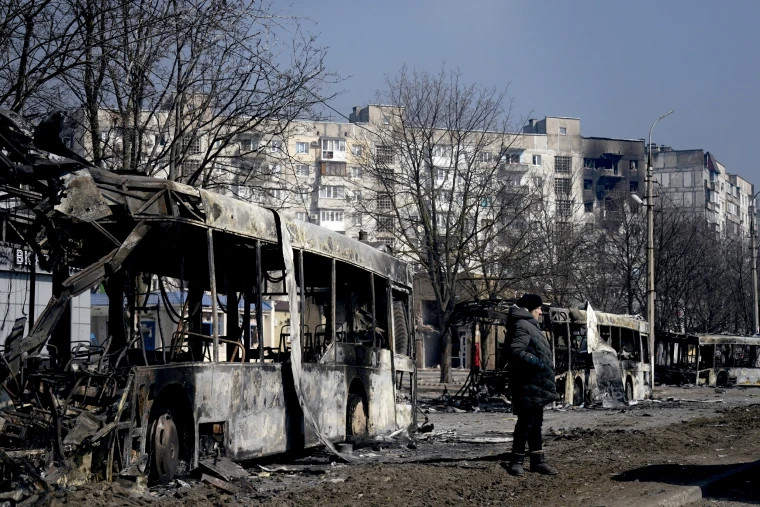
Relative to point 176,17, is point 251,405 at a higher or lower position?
lower

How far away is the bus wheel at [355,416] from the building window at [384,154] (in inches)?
1082

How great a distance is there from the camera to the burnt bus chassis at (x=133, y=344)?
357 inches

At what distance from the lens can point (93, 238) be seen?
10.1 meters

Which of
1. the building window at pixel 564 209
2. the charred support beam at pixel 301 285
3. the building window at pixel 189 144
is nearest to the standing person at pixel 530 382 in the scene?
the charred support beam at pixel 301 285

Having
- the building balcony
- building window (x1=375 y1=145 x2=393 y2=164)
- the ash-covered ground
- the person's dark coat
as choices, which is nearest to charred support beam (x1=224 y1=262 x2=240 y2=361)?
the ash-covered ground

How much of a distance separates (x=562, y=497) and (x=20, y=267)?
5827mm

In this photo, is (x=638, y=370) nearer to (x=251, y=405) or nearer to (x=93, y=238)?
(x=251, y=405)

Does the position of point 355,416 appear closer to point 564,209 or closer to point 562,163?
point 564,209

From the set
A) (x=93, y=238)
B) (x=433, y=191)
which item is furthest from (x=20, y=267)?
(x=433, y=191)

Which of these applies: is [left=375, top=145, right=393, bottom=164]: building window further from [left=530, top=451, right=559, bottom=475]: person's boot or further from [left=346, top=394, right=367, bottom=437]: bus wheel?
[left=530, top=451, right=559, bottom=475]: person's boot

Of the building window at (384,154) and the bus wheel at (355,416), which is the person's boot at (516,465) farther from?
the building window at (384,154)

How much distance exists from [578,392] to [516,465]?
1777cm

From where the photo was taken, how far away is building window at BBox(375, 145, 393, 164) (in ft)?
141

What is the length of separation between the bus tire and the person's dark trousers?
5892 millimetres
